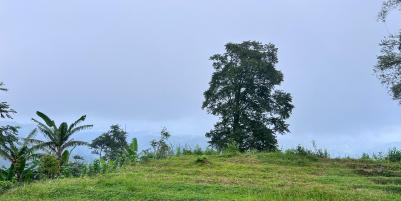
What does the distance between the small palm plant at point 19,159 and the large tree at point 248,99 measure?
12201 millimetres

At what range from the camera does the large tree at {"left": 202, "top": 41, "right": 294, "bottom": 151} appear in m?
34.0

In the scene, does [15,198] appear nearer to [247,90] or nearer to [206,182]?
[206,182]

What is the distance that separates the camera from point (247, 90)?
34.8 meters

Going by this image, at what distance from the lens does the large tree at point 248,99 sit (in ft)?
111

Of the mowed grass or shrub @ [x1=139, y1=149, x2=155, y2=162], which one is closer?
the mowed grass

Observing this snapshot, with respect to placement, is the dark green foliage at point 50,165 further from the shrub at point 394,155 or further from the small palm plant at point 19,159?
the shrub at point 394,155

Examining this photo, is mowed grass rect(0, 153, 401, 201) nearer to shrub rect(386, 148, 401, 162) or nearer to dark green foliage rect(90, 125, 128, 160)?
shrub rect(386, 148, 401, 162)

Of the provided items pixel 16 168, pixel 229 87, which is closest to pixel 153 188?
pixel 16 168

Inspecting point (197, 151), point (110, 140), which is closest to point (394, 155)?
point (197, 151)

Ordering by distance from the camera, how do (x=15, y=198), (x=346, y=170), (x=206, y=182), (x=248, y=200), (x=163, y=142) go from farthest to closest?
(x=163, y=142) < (x=346, y=170) < (x=206, y=182) < (x=15, y=198) < (x=248, y=200)

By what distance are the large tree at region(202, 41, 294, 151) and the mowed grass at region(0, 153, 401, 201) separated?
14742 millimetres

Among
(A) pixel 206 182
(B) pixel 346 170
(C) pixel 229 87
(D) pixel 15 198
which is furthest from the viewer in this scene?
(C) pixel 229 87

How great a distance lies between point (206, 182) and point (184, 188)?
1.32 meters

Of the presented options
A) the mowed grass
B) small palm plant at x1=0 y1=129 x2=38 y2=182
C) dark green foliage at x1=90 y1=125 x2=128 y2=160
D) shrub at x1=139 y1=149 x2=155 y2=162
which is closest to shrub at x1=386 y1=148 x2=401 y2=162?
the mowed grass
